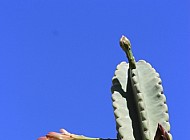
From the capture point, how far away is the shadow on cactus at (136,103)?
1697 millimetres

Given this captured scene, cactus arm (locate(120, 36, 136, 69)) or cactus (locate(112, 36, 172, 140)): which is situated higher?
cactus arm (locate(120, 36, 136, 69))

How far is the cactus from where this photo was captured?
5.57ft

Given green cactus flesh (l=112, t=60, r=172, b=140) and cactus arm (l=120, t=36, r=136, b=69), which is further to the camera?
cactus arm (l=120, t=36, r=136, b=69)

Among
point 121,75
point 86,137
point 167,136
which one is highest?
point 121,75

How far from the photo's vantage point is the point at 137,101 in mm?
1750

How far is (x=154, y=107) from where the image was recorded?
1.80m

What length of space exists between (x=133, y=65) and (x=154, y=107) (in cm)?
22

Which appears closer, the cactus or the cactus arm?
the cactus

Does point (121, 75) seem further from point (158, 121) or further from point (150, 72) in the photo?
point (158, 121)

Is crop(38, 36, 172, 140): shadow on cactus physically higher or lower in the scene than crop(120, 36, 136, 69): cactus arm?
lower

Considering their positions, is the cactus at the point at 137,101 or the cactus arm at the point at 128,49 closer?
the cactus at the point at 137,101

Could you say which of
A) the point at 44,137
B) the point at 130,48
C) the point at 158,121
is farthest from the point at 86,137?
the point at 130,48

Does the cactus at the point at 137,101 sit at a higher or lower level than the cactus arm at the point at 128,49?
lower

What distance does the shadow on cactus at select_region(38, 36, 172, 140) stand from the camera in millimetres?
1697
